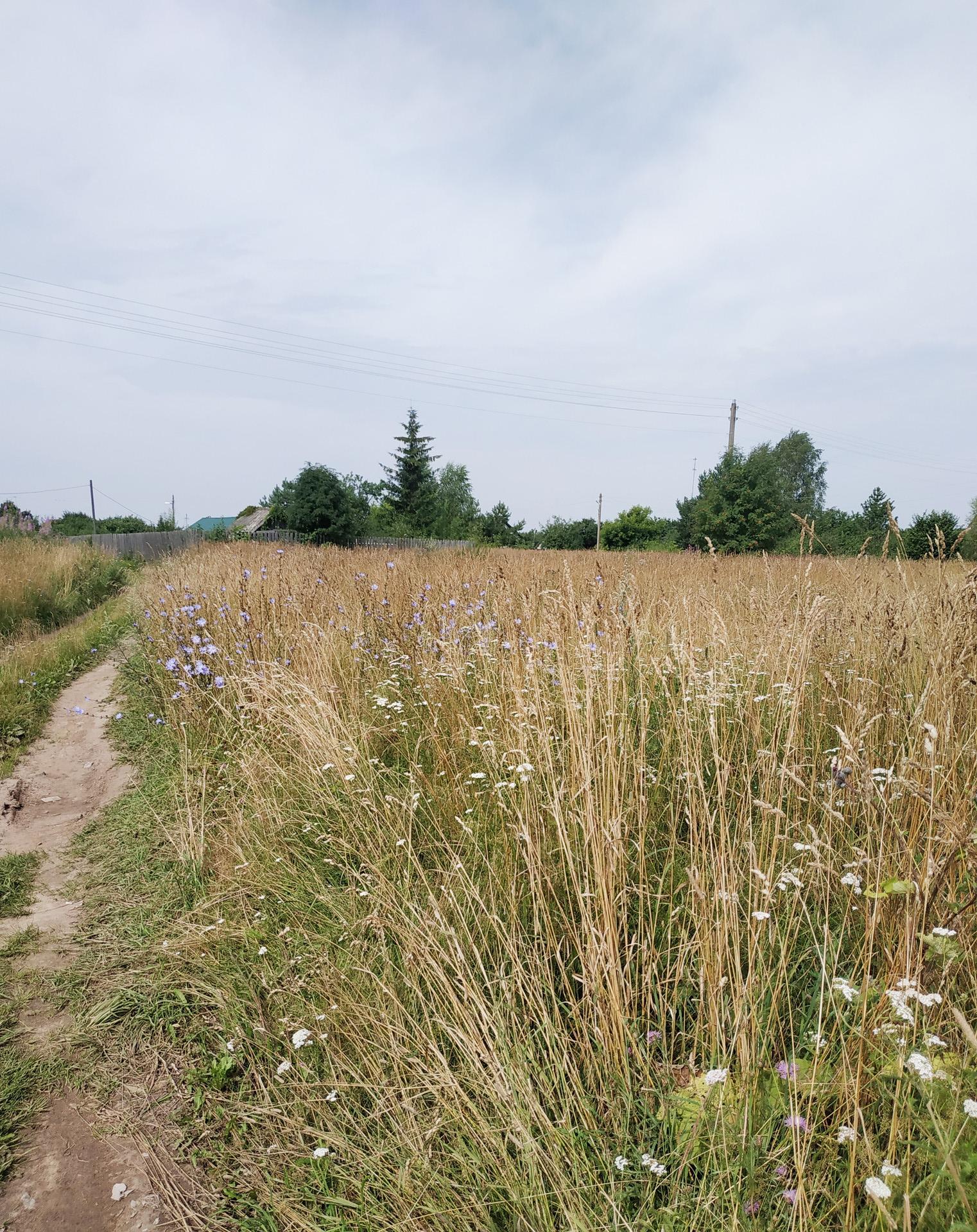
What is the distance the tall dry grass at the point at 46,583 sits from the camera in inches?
377

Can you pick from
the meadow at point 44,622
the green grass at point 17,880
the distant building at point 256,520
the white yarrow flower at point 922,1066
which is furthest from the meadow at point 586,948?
the distant building at point 256,520

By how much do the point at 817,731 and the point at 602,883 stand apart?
56.5 inches

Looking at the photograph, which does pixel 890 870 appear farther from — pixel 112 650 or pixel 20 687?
pixel 112 650

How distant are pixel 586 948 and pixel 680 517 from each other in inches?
2044

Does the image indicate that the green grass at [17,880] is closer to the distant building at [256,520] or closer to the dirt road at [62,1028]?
the dirt road at [62,1028]

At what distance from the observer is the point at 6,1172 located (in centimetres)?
181

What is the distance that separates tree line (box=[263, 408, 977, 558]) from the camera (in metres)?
25.5

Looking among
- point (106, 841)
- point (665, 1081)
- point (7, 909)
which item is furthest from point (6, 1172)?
point (106, 841)

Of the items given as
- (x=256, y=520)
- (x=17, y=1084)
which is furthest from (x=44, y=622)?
(x=256, y=520)

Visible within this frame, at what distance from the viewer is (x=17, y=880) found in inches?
132


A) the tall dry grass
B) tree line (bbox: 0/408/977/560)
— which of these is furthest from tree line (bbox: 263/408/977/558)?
the tall dry grass

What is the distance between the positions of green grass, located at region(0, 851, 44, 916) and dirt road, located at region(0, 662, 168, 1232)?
0.14ft

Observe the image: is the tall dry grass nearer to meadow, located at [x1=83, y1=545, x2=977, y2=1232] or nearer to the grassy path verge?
the grassy path verge

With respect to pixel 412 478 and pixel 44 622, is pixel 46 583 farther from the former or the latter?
pixel 412 478
